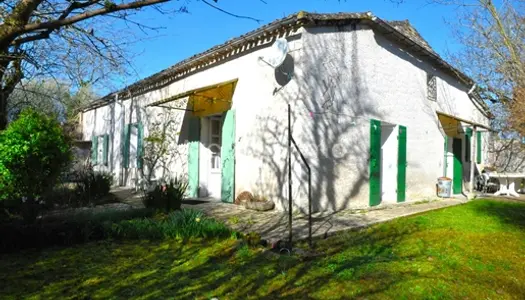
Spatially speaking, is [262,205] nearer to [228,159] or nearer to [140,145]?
[228,159]

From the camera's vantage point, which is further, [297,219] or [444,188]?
[444,188]

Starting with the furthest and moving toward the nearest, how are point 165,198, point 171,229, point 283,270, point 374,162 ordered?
1. point 374,162
2. point 165,198
3. point 171,229
4. point 283,270

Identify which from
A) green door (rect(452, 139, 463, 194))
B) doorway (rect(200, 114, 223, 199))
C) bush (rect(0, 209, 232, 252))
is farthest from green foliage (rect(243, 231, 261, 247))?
green door (rect(452, 139, 463, 194))

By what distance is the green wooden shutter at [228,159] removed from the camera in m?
9.89

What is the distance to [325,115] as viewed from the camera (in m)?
8.77

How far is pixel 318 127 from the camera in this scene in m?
8.62

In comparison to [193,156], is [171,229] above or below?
below

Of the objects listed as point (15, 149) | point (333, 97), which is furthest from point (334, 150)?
point (15, 149)

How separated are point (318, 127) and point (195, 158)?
4517 millimetres

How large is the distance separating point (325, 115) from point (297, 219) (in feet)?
8.91

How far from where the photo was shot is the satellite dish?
830cm

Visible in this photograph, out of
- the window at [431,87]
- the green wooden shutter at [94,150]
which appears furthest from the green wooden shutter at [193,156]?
the green wooden shutter at [94,150]

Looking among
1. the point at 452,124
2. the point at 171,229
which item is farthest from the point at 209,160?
the point at 452,124

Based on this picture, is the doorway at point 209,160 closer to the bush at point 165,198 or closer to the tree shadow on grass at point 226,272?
the bush at point 165,198
